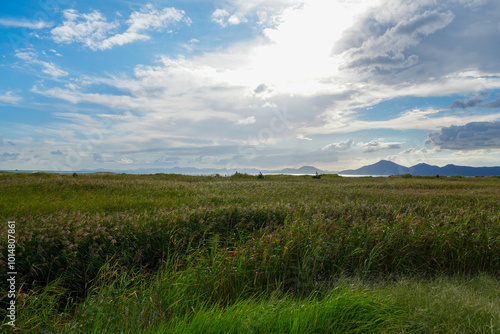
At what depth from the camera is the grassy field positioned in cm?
340

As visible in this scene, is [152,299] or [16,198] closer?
[152,299]

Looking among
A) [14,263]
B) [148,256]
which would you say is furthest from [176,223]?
[14,263]

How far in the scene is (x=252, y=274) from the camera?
16.6 feet

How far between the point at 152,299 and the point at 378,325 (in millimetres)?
2940

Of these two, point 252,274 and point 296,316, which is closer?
point 296,316

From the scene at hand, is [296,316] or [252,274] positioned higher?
[296,316]

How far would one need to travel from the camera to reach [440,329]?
328cm

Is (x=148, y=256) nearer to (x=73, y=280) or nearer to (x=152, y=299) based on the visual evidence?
(x=73, y=280)

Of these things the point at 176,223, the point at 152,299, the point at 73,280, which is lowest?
the point at 73,280

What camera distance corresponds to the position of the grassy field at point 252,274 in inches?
134

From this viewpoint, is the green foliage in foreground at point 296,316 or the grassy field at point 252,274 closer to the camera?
the green foliage in foreground at point 296,316

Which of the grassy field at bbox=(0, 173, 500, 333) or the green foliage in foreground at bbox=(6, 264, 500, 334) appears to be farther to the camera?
the grassy field at bbox=(0, 173, 500, 333)

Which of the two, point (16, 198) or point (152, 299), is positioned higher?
point (16, 198)

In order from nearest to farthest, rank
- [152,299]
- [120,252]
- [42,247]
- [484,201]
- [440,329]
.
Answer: [440,329]
[152,299]
[42,247]
[120,252]
[484,201]
